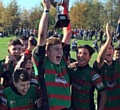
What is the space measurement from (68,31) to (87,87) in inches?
39.3

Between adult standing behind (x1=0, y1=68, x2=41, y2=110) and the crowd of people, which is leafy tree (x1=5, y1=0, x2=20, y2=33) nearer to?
the crowd of people

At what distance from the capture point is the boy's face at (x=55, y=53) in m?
5.02

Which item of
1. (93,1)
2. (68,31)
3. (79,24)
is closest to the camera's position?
(68,31)

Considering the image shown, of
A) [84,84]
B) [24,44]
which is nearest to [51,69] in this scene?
[84,84]

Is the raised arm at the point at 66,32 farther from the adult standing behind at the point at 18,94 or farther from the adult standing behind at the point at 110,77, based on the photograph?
the adult standing behind at the point at 18,94

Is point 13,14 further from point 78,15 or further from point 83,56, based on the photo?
point 83,56

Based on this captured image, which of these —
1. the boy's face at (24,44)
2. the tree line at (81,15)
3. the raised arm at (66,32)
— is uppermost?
the raised arm at (66,32)

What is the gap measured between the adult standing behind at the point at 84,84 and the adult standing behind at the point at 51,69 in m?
0.45

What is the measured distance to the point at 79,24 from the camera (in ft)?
223

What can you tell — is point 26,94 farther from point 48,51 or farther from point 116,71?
point 116,71

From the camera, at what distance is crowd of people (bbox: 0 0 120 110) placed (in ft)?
16.0

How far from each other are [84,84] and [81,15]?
63451mm

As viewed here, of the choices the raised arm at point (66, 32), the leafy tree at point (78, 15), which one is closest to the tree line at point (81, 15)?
the leafy tree at point (78, 15)

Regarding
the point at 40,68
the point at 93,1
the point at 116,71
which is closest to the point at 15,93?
the point at 40,68
